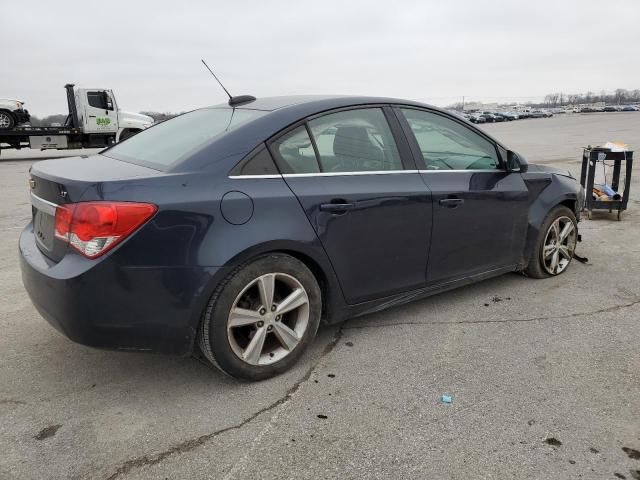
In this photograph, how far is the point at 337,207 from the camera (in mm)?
3129

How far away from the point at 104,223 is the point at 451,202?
2.24 m

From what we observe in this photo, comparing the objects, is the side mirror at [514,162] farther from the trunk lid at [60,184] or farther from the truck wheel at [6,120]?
the truck wheel at [6,120]

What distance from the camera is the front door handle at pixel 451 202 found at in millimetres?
3633

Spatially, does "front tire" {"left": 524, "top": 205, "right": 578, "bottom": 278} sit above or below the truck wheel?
below

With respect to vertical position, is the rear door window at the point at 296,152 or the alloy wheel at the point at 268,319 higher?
the rear door window at the point at 296,152

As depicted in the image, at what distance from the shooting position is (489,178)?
13.1 feet

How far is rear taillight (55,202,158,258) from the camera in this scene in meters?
2.51

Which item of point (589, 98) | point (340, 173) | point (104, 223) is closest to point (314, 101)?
point (340, 173)

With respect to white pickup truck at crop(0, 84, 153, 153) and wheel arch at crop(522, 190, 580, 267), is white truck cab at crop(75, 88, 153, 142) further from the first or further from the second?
wheel arch at crop(522, 190, 580, 267)

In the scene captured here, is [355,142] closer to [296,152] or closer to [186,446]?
[296,152]

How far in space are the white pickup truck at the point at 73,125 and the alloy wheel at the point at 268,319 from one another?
63.1ft

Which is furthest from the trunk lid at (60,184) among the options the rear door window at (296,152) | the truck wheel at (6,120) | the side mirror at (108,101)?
the truck wheel at (6,120)

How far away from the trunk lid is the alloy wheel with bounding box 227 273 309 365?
0.82 metres

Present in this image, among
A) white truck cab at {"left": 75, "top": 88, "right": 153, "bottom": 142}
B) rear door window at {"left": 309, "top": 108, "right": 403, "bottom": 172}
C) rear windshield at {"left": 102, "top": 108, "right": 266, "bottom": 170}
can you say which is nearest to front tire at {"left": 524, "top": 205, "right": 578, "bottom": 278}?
rear door window at {"left": 309, "top": 108, "right": 403, "bottom": 172}
